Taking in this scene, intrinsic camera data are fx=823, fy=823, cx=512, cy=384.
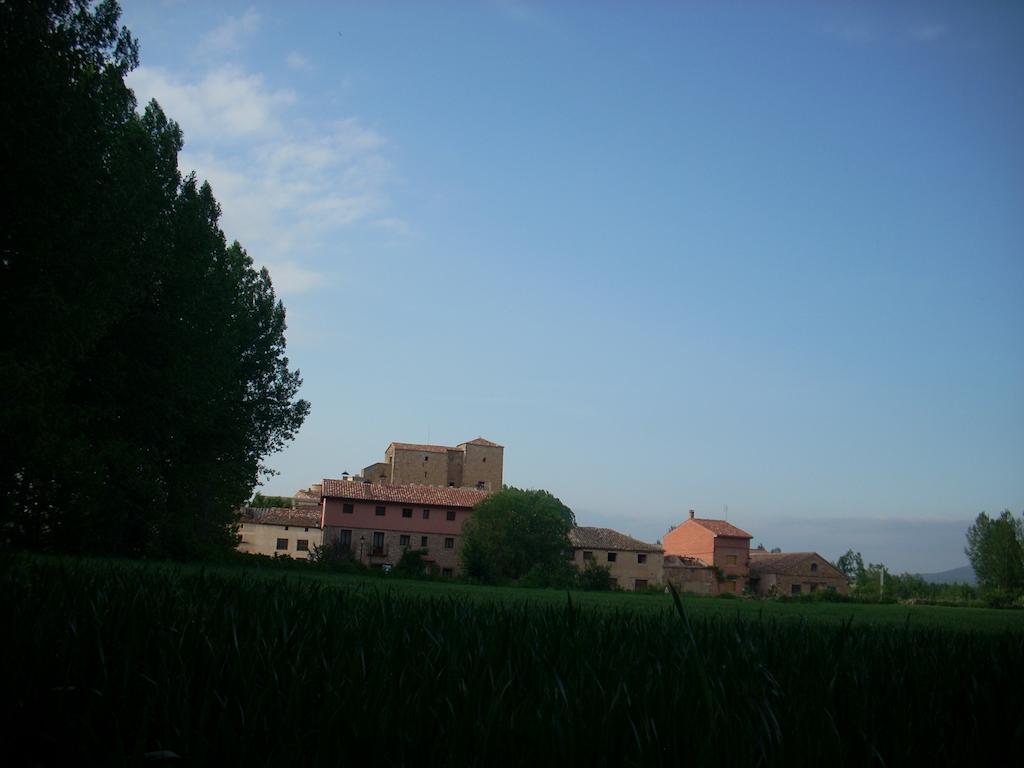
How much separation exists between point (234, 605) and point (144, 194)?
2307 cm

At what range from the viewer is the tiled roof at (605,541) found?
7825 centimetres

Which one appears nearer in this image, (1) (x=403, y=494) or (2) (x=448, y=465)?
(1) (x=403, y=494)

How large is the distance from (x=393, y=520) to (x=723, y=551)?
34.0 meters

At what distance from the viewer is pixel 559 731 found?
1453 millimetres

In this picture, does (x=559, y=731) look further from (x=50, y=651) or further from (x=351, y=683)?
(x=50, y=651)

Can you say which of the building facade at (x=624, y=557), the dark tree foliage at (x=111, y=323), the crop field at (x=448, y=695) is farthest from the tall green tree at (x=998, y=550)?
the crop field at (x=448, y=695)

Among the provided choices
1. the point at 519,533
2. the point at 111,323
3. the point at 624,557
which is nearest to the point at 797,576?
the point at 624,557

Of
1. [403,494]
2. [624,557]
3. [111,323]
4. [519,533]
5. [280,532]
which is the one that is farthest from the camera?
[280,532]

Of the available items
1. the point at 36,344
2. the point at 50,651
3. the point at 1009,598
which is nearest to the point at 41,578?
the point at 50,651

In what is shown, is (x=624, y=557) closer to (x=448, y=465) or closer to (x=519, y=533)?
(x=519, y=533)

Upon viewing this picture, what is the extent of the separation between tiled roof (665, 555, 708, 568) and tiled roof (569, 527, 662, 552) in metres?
2.53

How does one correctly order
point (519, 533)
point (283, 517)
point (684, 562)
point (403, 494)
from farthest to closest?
point (283, 517) → point (684, 562) → point (403, 494) → point (519, 533)

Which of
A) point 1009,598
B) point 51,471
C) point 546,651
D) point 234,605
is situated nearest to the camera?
point 546,651

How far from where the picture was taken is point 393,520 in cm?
7406
